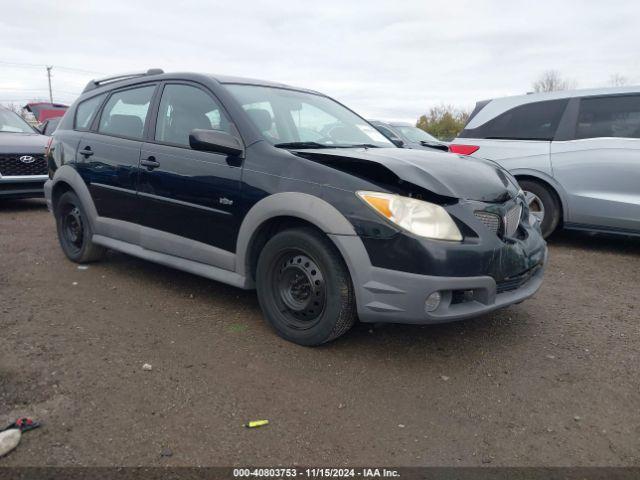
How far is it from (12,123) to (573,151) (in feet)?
28.7

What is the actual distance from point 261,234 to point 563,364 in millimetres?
2015

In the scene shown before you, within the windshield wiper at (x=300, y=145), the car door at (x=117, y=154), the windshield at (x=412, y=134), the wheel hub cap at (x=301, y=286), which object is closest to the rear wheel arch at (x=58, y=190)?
the car door at (x=117, y=154)

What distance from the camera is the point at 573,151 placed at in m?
5.97

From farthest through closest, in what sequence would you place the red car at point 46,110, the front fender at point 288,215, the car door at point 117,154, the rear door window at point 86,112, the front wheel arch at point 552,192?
the red car at point 46,110
the front wheel arch at point 552,192
the rear door window at point 86,112
the car door at point 117,154
the front fender at point 288,215

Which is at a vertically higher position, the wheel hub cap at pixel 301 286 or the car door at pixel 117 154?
the car door at pixel 117 154

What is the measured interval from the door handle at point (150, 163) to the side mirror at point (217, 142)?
654mm

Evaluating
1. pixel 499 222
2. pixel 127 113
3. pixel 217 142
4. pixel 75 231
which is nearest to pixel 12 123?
pixel 75 231

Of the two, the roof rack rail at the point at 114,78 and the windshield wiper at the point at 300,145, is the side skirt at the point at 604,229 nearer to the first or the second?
the windshield wiper at the point at 300,145

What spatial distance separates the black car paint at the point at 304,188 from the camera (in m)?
2.87

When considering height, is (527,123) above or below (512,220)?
above

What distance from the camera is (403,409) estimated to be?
103 inches

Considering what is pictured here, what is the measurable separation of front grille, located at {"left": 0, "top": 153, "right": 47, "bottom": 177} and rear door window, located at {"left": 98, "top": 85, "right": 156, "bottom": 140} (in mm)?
4020

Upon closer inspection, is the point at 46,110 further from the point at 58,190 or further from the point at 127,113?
the point at 127,113

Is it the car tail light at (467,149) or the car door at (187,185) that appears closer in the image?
the car door at (187,185)
